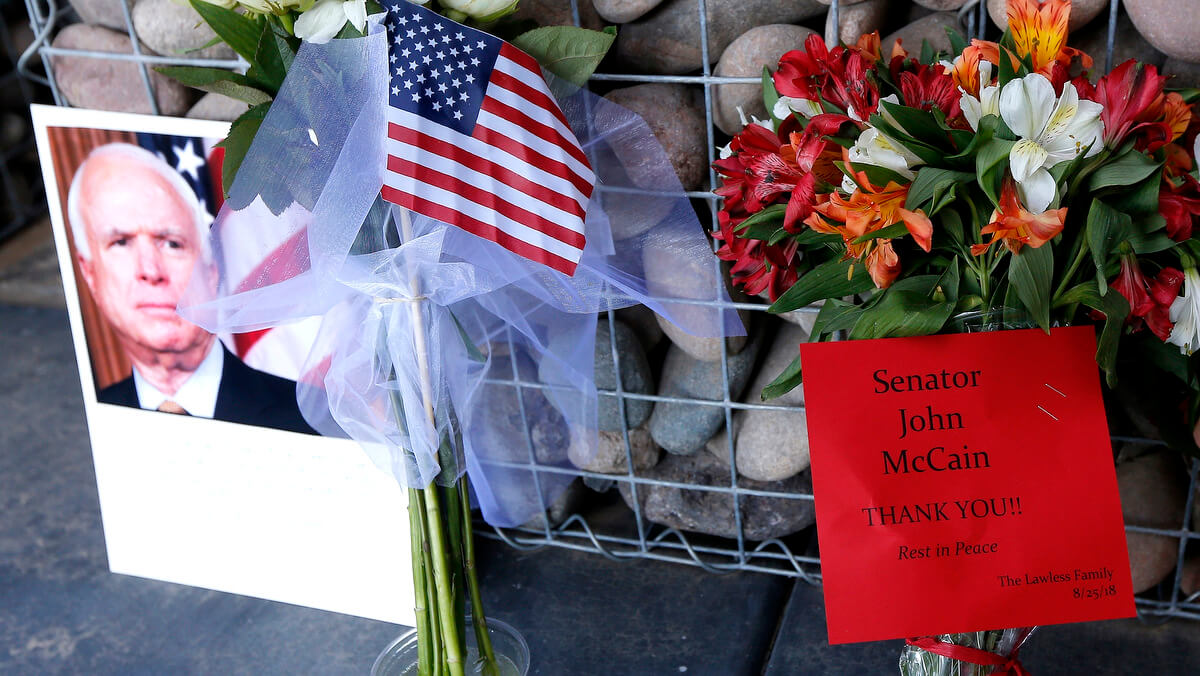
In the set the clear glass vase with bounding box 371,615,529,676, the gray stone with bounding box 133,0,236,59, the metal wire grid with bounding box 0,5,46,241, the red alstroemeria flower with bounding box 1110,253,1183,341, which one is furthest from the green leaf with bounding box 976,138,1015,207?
the metal wire grid with bounding box 0,5,46,241

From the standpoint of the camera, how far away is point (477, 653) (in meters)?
1.01

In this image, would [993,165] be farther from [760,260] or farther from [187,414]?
[187,414]

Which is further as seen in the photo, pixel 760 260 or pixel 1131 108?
pixel 760 260

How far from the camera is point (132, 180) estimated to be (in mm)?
1061

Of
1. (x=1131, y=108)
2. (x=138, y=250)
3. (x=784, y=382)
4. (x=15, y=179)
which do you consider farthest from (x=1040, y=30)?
(x=15, y=179)

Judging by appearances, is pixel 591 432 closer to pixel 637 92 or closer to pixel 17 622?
pixel 637 92

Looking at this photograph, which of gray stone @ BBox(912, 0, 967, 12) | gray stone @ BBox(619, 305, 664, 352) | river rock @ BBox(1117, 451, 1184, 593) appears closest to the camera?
gray stone @ BBox(912, 0, 967, 12)

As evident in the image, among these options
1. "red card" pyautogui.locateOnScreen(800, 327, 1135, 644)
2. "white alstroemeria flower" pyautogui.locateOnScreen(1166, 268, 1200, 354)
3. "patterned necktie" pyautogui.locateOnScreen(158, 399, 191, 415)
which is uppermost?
"white alstroemeria flower" pyautogui.locateOnScreen(1166, 268, 1200, 354)

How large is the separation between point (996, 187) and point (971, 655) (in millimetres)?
366

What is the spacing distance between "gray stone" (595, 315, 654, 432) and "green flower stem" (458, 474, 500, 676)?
0.18 metres

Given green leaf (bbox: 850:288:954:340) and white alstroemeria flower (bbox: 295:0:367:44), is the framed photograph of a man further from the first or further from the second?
green leaf (bbox: 850:288:954:340)

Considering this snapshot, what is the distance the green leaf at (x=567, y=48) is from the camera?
31.2 inches

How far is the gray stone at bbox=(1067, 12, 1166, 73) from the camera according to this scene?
0.81m

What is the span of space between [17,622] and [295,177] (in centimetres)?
69
